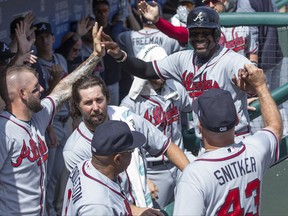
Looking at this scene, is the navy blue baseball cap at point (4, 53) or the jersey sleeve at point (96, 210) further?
the navy blue baseball cap at point (4, 53)

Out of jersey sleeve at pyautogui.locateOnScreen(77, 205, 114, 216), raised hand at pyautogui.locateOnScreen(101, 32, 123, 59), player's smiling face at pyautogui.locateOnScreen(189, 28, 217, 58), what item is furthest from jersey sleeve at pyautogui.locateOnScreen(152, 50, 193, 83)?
jersey sleeve at pyautogui.locateOnScreen(77, 205, 114, 216)

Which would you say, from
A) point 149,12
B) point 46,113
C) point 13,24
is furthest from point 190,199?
point 13,24

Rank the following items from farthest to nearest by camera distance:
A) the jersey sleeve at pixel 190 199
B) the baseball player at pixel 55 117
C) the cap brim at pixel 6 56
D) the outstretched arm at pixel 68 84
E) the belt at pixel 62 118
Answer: the belt at pixel 62 118, the baseball player at pixel 55 117, the cap brim at pixel 6 56, the outstretched arm at pixel 68 84, the jersey sleeve at pixel 190 199

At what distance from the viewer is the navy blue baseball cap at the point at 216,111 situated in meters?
3.46

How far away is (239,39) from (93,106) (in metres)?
1.93

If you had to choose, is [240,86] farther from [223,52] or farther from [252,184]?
[252,184]

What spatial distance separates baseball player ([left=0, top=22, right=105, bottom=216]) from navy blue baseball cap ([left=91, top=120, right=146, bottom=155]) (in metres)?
1.00

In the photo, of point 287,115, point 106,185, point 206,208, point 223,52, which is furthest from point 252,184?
point 287,115

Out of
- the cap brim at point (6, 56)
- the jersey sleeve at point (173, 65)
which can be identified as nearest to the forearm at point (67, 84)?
the jersey sleeve at point (173, 65)

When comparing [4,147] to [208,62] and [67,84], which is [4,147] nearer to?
[67,84]

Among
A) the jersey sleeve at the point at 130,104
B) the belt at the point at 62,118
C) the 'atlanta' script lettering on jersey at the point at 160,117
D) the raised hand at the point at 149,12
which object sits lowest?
the belt at the point at 62,118

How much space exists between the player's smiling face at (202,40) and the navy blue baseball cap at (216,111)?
3.52 feet

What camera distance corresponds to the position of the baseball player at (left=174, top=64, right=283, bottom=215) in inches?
132

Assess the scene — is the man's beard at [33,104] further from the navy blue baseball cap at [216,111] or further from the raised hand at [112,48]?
the navy blue baseball cap at [216,111]
